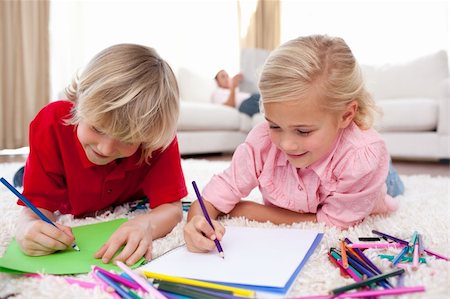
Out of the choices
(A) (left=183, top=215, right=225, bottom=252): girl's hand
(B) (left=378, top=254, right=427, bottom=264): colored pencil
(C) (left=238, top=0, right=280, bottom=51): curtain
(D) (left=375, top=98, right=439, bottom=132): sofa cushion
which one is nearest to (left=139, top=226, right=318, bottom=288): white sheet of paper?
(A) (left=183, top=215, right=225, bottom=252): girl's hand

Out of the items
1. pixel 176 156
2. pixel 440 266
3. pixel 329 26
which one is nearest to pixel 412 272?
pixel 440 266

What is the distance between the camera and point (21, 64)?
3.68 metres

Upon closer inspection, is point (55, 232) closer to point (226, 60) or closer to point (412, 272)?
point (412, 272)

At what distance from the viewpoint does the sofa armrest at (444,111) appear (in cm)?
260

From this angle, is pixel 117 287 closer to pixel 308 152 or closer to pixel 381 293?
pixel 381 293

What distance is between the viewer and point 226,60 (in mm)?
4816

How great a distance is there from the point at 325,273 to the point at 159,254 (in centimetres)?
29

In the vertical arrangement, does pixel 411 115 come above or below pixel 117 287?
below

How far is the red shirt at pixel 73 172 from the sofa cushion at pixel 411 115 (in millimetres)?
1971

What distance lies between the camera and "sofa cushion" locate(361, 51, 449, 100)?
3.06 metres

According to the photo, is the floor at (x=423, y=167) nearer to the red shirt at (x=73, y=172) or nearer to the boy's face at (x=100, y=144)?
the red shirt at (x=73, y=172)

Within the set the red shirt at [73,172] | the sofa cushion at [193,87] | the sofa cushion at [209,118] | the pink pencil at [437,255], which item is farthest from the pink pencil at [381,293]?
the sofa cushion at [193,87]

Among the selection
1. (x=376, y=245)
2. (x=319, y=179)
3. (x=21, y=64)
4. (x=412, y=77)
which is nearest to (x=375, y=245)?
(x=376, y=245)

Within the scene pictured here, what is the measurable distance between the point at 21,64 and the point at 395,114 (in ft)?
9.71
